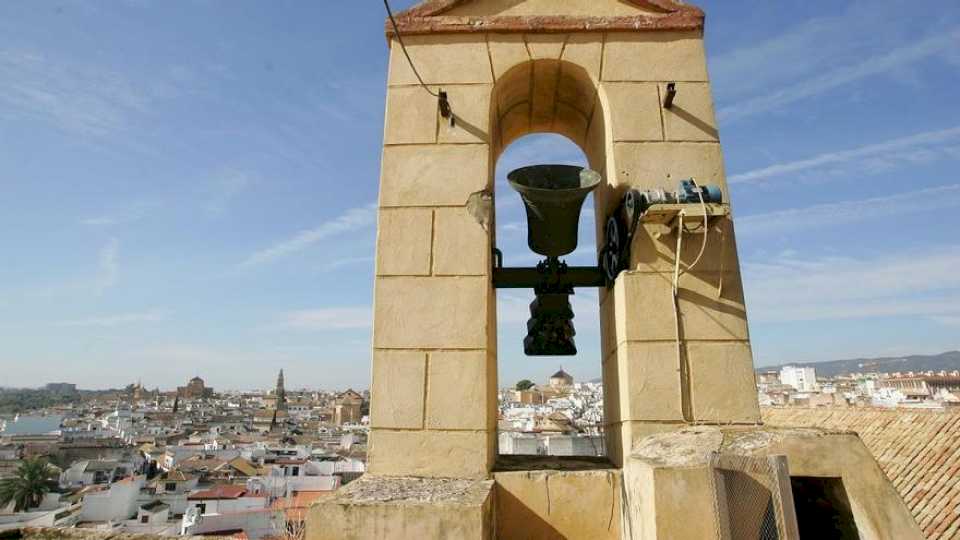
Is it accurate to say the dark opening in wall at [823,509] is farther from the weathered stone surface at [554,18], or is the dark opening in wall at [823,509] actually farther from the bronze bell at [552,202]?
the weathered stone surface at [554,18]

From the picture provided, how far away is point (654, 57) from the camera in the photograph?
4.60 m

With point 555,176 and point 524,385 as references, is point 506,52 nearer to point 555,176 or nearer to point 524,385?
point 555,176

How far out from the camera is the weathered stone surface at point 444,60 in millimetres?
4602

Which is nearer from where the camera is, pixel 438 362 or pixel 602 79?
pixel 438 362

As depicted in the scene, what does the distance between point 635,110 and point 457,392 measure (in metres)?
2.44

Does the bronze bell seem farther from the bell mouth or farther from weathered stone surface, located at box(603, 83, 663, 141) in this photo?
weathered stone surface, located at box(603, 83, 663, 141)

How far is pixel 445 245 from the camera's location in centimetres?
421

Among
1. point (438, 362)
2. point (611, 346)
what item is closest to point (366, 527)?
point (438, 362)

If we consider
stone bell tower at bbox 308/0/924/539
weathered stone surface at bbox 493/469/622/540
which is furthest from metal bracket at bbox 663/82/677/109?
weathered stone surface at bbox 493/469/622/540

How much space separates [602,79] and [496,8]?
1.06 m

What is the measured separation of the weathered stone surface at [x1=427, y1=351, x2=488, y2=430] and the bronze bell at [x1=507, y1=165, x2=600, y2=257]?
1.10 m

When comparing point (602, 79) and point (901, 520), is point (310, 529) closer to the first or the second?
point (901, 520)

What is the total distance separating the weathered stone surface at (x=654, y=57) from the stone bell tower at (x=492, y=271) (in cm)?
1

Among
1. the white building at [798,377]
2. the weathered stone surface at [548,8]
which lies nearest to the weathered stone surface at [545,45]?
the weathered stone surface at [548,8]
